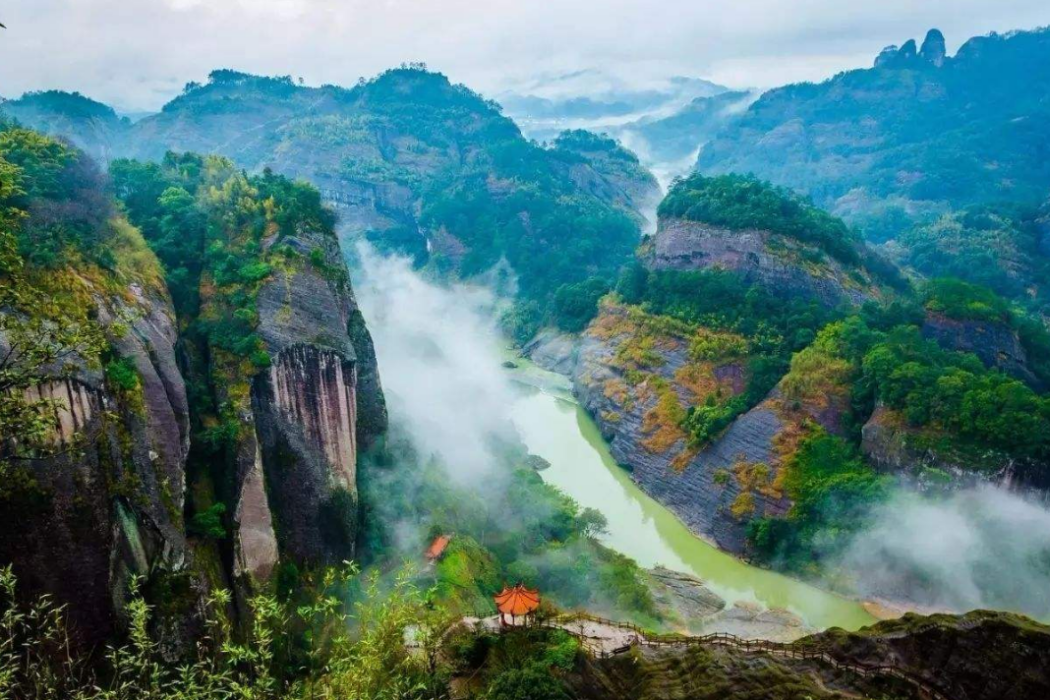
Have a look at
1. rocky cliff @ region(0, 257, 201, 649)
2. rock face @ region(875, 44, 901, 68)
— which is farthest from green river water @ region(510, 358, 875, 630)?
rock face @ region(875, 44, 901, 68)

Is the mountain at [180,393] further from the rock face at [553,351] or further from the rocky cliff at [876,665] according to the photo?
the rock face at [553,351]

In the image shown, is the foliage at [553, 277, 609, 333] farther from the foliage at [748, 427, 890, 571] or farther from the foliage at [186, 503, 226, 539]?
the foliage at [186, 503, 226, 539]

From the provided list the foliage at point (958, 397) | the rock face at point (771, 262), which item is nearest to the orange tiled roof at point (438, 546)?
the foliage at point (958, 397)

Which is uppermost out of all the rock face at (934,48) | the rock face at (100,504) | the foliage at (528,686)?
the rock face at (934,48)

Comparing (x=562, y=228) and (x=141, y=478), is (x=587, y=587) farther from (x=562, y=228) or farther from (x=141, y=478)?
(x=562, y=228)

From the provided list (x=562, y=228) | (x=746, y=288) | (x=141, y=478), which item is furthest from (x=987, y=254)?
(x=141, y=478)
